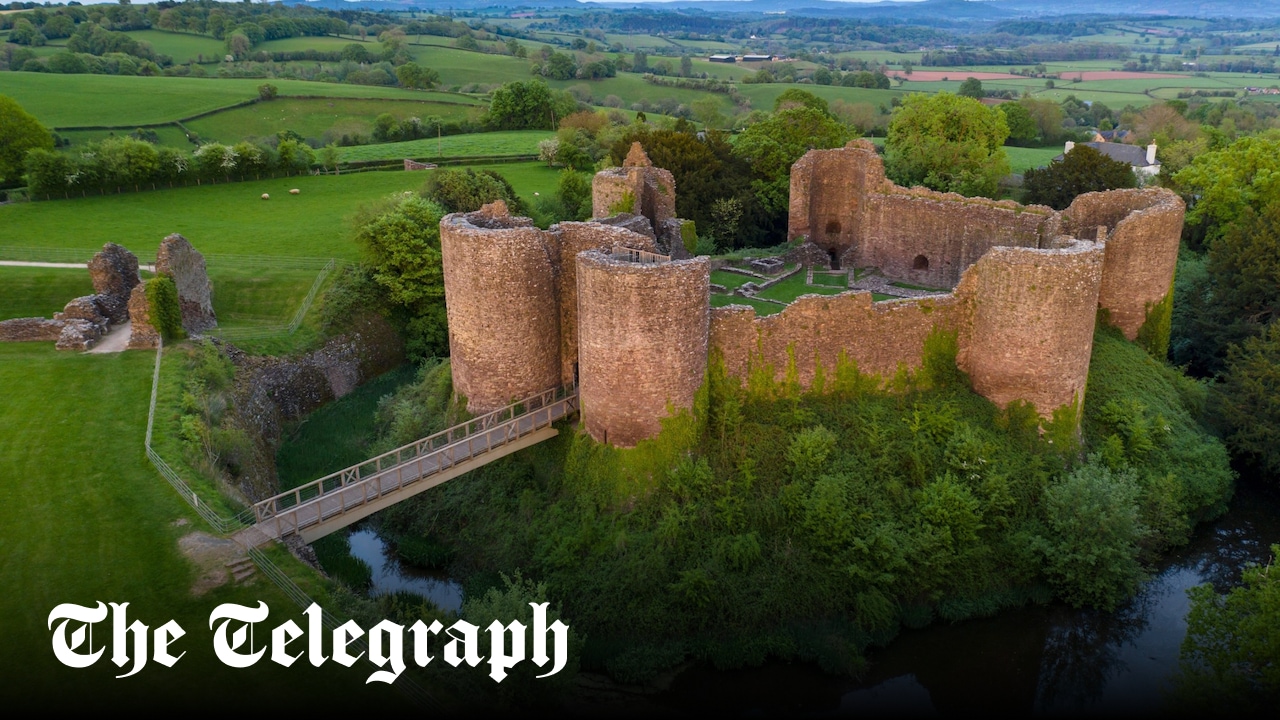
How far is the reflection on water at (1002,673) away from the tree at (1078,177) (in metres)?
21.2

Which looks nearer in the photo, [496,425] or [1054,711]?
[1054,711]

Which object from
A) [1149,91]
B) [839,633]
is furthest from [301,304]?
[1149,91]

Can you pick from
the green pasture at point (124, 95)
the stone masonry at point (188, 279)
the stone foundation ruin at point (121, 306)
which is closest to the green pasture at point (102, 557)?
the stone foundation ruin at point (121, 306)

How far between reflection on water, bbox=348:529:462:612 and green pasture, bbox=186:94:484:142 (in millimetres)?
46493

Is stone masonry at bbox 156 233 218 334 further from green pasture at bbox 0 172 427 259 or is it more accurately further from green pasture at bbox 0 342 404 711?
green pasture at bbox 0 172 427 259

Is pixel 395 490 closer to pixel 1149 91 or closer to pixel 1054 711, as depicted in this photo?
pixel 1054 711

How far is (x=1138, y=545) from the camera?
1881 cm

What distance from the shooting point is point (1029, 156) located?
57.4 m

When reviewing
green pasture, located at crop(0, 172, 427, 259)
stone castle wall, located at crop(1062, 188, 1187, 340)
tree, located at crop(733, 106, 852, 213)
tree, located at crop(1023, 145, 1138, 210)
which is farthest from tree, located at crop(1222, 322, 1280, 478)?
green pasture, located at crop(0, 172, 427, 259)

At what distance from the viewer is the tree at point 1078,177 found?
35.8 meters

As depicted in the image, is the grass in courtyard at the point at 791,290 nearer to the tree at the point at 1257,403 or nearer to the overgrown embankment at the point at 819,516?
the overgrown embankment at the point at 819,516

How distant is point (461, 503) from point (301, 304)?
43.2ft

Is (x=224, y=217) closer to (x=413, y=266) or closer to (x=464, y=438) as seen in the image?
(x=413, y=266)

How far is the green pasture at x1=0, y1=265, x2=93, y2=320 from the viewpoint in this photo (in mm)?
27094
